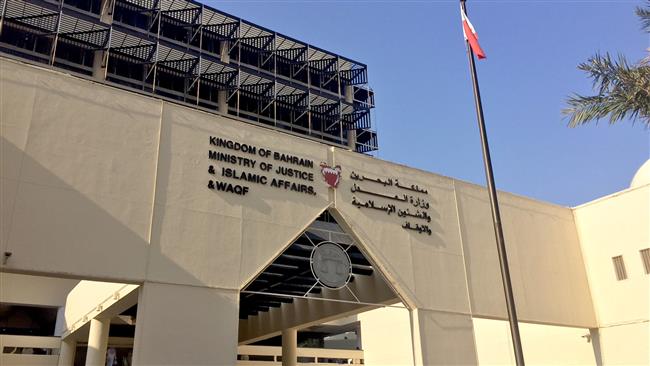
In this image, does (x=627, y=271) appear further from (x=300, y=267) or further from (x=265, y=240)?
(x=265, y=240)

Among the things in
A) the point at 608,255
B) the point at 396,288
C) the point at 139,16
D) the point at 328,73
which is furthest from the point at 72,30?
the point at 608,255

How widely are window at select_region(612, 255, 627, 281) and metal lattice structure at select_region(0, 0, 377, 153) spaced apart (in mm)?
30079

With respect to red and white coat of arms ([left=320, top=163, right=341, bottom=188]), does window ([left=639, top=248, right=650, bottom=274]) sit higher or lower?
lower

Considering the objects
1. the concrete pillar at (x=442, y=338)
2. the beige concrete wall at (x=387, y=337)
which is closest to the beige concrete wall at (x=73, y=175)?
the concrete pillar at (x=442, y=338)

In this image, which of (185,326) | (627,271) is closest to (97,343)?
(185,326)

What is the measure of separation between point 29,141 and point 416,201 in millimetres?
10643

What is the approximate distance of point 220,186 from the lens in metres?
13.2

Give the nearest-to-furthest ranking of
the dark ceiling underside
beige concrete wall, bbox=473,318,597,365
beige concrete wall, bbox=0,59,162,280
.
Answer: beige concrete wall, bbox=0,59,162,280, the dark ceiling underside, beige concrete wall, bbox=473,318,597,365

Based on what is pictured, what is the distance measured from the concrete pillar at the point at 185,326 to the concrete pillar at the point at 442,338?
5.52 meters

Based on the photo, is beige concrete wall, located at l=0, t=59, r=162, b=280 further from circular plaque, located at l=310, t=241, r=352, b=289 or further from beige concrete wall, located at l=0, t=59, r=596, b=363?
circular plaque, located at l=310, t=241, r=352, b=289

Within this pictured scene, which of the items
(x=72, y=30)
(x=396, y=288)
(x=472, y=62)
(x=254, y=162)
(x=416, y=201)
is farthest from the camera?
(x=72, y=30)

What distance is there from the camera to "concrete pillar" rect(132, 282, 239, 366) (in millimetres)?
11117

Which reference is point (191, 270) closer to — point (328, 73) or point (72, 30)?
point (72, 30)

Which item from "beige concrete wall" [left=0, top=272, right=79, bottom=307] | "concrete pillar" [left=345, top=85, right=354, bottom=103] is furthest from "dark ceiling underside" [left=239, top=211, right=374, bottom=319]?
"concrete pillar" [left=345, top=85, right=354, bottom=103]
